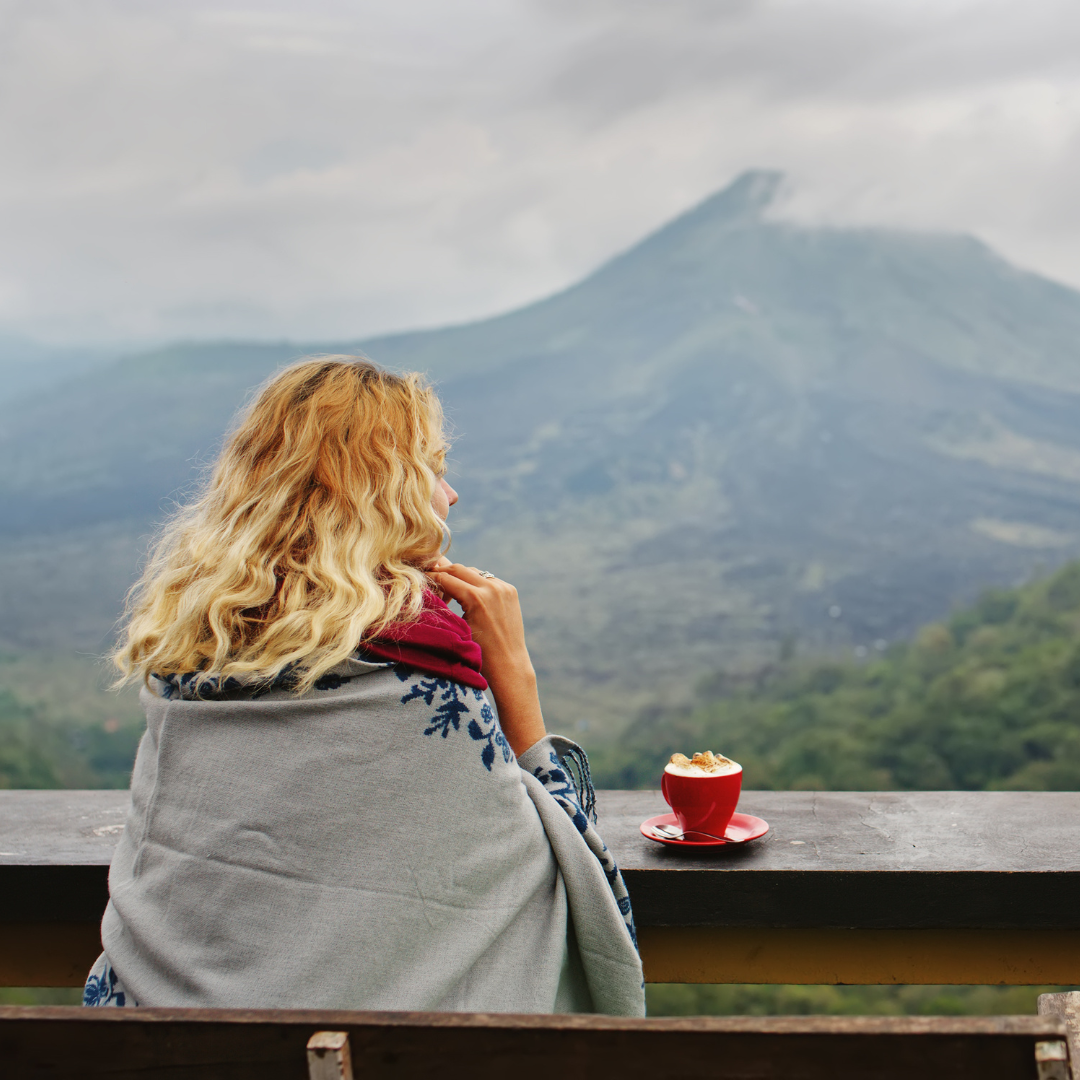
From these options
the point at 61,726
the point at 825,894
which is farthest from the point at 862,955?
the point at 61,726

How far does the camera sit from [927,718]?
972 inches

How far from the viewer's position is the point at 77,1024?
0.65m

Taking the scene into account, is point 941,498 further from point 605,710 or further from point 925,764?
point 925,764

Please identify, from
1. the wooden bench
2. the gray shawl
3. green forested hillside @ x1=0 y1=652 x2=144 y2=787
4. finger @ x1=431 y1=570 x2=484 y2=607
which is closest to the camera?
the wooden bench

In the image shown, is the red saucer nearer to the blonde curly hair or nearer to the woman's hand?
the woman's hand

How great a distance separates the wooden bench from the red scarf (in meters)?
0.35

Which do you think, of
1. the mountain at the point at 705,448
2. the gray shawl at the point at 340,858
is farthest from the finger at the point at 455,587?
the mountain at the point at 705,448

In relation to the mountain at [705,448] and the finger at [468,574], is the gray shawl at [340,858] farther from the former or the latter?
the mountain at [705,448]

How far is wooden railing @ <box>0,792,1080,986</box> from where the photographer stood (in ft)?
3.89

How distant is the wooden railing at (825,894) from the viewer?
3.89 feet

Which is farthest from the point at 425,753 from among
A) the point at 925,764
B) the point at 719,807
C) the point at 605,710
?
the point at 605,710

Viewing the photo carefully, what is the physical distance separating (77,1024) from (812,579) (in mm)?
50946

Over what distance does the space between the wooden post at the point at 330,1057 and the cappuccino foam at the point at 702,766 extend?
0.65m

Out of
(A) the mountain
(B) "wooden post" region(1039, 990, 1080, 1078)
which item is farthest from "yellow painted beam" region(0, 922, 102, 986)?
(A) the mountain
